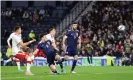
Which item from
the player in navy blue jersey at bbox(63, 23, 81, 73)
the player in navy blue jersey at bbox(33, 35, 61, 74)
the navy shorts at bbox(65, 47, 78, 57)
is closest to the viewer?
the player in navy blue jersey at bbox(33, 35, 61, 74)

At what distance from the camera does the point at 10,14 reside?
46.8 m

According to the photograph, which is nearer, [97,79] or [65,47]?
[97,79]

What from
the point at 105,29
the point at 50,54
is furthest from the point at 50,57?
the point at 105,29

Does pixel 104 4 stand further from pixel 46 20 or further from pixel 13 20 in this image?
pixel 13 20

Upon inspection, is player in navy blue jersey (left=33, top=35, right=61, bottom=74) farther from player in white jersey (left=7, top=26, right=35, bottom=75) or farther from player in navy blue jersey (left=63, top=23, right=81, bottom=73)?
player in navy blue jersey (left=63, top=23, right=81, bottom=73)

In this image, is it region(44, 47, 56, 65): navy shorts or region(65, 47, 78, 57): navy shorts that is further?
region(65, 47, 78, 57): navy shorts

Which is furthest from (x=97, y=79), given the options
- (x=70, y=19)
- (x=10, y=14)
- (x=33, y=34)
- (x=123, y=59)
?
(x=10, y=14)

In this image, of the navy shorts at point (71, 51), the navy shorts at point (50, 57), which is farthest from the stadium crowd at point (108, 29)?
the navy shorts at point (50, 57)

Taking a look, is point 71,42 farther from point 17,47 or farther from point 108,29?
point 108,29

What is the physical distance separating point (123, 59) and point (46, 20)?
11929mm

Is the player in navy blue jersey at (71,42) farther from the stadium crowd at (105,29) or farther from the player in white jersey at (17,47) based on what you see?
the stadium crowd at (105,29)

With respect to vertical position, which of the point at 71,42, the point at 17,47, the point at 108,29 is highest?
the point at 71,42

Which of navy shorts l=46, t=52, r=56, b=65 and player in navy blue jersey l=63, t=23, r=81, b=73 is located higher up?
player in navy blue jersey l=63, t=23, r=81, b=73

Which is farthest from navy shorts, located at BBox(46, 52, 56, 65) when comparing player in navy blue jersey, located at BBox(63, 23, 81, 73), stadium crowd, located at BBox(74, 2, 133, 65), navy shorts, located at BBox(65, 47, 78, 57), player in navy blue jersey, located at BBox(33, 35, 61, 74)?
stadium crowd, located at BBox(74, 2, 133, 65)
